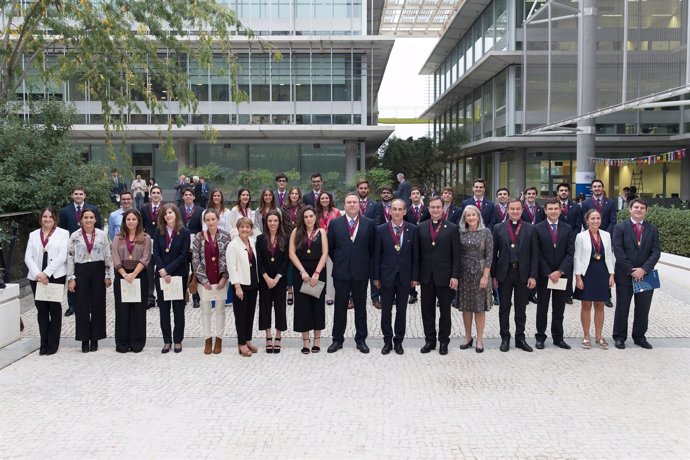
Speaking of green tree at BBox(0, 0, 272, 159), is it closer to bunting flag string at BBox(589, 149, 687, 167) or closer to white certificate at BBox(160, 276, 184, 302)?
white certificate at BBox(160, 276, 184, 302)

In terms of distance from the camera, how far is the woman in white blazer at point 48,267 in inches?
307

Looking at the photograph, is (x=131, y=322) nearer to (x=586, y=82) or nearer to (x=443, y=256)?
(x=443, y=256)

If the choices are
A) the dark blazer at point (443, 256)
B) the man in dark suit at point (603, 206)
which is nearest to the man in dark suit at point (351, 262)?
the dark blazer at point (443, 256)

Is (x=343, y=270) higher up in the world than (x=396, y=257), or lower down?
lower down

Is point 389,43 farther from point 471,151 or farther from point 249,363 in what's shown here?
point 249,363

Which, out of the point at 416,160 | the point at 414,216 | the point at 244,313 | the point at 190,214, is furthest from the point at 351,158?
the point at 244,313

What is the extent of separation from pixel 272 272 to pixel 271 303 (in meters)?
0.41

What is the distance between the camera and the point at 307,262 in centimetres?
774

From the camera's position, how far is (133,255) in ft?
25.8

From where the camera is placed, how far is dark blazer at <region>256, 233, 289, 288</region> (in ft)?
25.3

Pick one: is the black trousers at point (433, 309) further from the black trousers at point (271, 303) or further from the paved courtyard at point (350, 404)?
the black trousers at point (271, 303)

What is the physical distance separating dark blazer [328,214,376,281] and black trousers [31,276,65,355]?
338 cm

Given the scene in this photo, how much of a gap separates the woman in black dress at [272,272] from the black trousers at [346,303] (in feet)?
2.12

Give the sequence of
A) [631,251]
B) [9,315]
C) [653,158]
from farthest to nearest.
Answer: [653,158], [9,315], [631,251]
